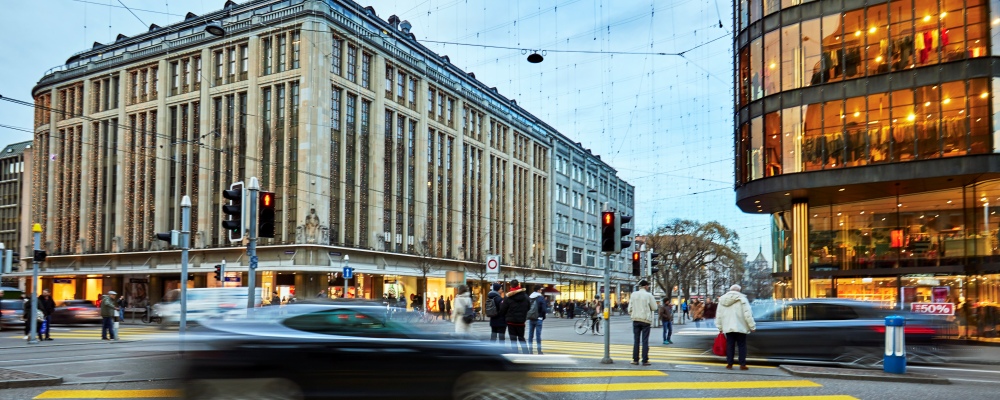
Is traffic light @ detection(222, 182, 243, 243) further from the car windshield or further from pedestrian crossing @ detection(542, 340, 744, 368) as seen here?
the car windshield

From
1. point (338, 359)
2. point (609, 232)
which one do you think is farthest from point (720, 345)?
point (338, 359)

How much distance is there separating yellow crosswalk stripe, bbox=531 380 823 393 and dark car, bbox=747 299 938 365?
127 inches

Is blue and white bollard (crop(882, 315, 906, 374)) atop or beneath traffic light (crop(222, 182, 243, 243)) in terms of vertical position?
beneath

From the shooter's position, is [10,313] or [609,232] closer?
[609,232]

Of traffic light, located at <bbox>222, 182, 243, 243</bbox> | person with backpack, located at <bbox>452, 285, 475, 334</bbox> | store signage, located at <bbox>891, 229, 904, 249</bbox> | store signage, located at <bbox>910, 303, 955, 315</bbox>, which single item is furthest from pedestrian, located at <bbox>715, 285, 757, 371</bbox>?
store signage, located at <bbox>891, 229, 904, 249</bbox>

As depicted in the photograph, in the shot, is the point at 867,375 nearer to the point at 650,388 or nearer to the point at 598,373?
the point at 650,388

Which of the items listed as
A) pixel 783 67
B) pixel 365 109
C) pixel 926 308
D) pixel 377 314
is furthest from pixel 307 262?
pixel 377 314

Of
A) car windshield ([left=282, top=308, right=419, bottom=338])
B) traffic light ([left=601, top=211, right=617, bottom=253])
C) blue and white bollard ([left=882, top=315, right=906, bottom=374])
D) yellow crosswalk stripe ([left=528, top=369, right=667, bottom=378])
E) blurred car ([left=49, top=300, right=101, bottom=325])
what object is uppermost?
traffic light ([left=601, top=211, right=617, bottom=253])

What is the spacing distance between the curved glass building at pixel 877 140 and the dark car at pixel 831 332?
527 inches

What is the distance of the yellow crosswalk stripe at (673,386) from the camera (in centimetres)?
1093

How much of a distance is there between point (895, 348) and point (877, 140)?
1716cm

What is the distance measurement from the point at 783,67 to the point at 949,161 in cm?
673

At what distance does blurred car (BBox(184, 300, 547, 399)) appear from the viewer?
7371mm

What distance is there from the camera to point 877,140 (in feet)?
91.7
